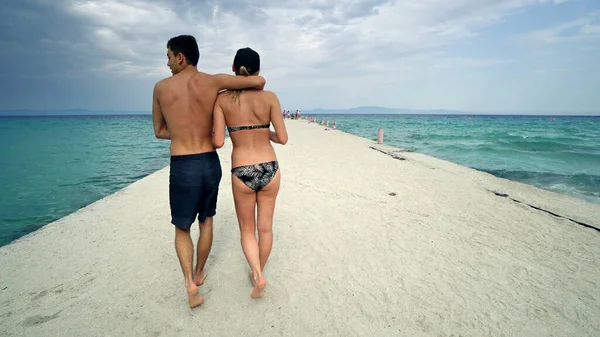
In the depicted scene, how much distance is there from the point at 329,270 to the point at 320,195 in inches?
125

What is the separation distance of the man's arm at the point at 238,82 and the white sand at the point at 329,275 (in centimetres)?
206

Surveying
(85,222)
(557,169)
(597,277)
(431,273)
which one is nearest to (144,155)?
(85,222)

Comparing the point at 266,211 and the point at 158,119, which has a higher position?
the point at 158,119

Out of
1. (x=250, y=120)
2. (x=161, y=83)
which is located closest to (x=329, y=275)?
(x=250, y=120)

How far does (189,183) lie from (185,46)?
121cm

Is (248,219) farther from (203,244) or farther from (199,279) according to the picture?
(199,279)

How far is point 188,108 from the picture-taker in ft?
8.32

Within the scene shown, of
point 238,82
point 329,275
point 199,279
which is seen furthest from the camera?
point 329,275

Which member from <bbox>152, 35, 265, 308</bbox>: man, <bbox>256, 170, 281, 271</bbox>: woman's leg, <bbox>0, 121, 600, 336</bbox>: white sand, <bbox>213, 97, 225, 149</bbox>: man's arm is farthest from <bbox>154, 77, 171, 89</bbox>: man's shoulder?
<bbox>0, 121, 600, 336</bbox>: white sand

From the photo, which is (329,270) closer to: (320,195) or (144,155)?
(320,195)

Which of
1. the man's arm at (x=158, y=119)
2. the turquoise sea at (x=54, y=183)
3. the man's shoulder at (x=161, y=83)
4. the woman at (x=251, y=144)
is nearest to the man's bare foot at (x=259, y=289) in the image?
the woman at (x=251, y=144)

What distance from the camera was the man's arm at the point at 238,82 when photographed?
2.44 metres

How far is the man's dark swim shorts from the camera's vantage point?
2.57m

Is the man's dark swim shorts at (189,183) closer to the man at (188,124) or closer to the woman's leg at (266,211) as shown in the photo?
the man at (188,124)
